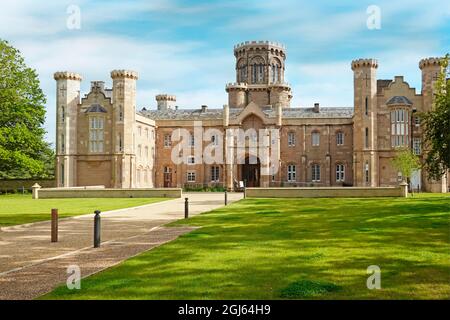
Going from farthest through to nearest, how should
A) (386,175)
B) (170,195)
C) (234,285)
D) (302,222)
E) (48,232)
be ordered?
(386,175), (170,195), (302,222), (48,232), (234,285)

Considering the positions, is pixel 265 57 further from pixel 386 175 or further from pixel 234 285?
pixel 234 285

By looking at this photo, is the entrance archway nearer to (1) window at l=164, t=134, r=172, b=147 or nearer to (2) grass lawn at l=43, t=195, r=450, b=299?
(1) window at l=164, t=134, r=172, b=147

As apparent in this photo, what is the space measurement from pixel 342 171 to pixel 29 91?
3393 centimetres

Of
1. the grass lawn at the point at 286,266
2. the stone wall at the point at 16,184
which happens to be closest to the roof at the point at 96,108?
the stone wall at the point at 16,184

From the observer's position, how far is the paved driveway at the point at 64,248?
9.78m

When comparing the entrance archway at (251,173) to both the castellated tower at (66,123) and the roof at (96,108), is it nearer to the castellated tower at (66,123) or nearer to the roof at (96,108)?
the roof at (96,108)

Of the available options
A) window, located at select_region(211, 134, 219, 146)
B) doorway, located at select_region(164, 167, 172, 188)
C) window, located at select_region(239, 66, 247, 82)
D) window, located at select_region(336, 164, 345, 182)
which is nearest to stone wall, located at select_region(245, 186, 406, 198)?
window, located at select_region(336, 164, 345, 182)

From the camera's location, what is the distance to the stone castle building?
55938mm

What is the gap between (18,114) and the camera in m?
48.1

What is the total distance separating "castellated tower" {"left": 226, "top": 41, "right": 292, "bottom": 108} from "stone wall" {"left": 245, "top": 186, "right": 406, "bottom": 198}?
31.1 metres

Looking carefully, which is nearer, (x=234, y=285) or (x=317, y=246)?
(x=234, y=285)

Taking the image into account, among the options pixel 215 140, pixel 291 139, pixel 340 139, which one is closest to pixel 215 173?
pixel 215 140
